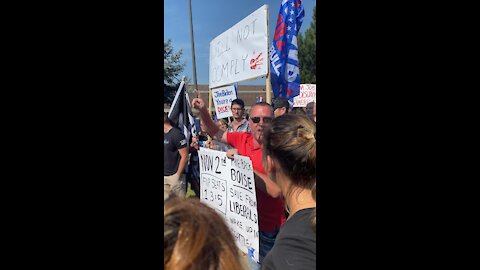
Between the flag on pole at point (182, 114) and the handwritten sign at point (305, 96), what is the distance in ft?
2.47

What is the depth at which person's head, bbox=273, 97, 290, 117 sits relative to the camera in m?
1.99

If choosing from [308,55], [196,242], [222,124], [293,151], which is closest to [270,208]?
[293,151]

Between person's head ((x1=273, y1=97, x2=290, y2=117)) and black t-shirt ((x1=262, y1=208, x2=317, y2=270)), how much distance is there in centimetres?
43

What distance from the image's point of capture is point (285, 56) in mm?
2045

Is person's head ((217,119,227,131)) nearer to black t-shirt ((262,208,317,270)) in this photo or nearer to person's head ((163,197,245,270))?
person's head ((163,197,245,270))

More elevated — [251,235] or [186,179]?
[186,179]

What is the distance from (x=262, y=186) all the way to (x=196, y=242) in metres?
0.50

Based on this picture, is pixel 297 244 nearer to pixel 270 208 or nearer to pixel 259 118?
pixel 270 208

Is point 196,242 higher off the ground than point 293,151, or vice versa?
point 293,151
